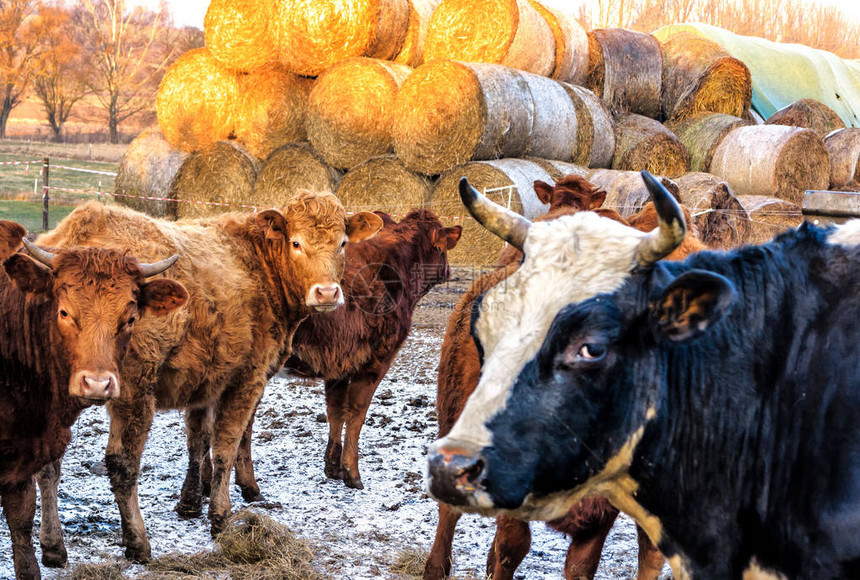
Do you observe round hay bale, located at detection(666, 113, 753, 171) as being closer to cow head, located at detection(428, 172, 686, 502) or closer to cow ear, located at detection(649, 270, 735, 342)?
cow head, located at detection(428, 172, 686, 502)

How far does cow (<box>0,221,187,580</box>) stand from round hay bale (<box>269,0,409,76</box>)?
8178mm

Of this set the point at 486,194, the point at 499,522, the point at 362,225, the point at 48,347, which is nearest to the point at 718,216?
the point at 486,194

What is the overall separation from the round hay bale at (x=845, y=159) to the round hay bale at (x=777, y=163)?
1.24 feet

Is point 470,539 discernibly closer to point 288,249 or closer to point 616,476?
point 288,249

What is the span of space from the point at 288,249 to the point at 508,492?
11.2 ft

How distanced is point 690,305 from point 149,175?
1185cm

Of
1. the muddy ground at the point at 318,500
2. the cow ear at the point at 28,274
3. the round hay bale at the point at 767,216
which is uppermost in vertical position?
the cow ear at the point at 28,274

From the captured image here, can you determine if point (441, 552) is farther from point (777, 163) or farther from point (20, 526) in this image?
point (777, 163)

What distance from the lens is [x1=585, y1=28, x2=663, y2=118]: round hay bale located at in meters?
13.5

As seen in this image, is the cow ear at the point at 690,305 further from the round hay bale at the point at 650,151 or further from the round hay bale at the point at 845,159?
the round hay bale at the point at 845,159

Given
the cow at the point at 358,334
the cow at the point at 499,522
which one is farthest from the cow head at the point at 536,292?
the cow at the point at 358,334

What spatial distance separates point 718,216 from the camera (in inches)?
344

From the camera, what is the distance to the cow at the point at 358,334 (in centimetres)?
542

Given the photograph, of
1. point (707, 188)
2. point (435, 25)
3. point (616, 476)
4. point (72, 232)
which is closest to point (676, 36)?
point (435, 25)
